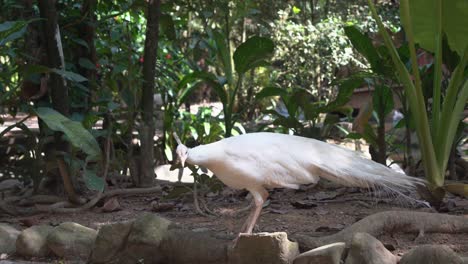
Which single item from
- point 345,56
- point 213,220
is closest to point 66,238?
point 213,220

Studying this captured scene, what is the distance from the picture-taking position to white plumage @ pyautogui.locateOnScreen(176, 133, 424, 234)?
3096mm

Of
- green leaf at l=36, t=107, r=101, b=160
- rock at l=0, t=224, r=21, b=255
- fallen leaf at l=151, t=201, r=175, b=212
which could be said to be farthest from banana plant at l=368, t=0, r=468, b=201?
rock at l=0, t=224, r=21, b=255

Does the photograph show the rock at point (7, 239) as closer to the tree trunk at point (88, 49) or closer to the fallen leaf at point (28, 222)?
the fallen leaf at point (28, 222)

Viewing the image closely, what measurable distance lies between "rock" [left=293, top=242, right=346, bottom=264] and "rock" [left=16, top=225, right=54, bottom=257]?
1497 millimetres

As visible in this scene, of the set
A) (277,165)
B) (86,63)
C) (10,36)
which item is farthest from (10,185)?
(277,165)

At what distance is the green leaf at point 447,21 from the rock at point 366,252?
185 cm

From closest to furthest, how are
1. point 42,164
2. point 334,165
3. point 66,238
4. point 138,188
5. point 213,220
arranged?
1. point 334,165
2. point 66,238
3. point 213,220
4. point 42,164
5. point 138,188

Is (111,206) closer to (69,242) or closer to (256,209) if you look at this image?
(69,242)

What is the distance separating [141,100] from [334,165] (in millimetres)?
2382

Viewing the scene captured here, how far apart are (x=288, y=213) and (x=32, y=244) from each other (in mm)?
1565

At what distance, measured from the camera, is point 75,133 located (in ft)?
12.4

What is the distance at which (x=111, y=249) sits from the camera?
3213 millimetres

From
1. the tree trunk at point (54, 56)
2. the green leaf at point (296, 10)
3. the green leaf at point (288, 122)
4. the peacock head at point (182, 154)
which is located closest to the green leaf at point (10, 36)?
the tree trunk at point (54, 56)

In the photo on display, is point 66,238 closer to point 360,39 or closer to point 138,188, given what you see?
point 138,188
